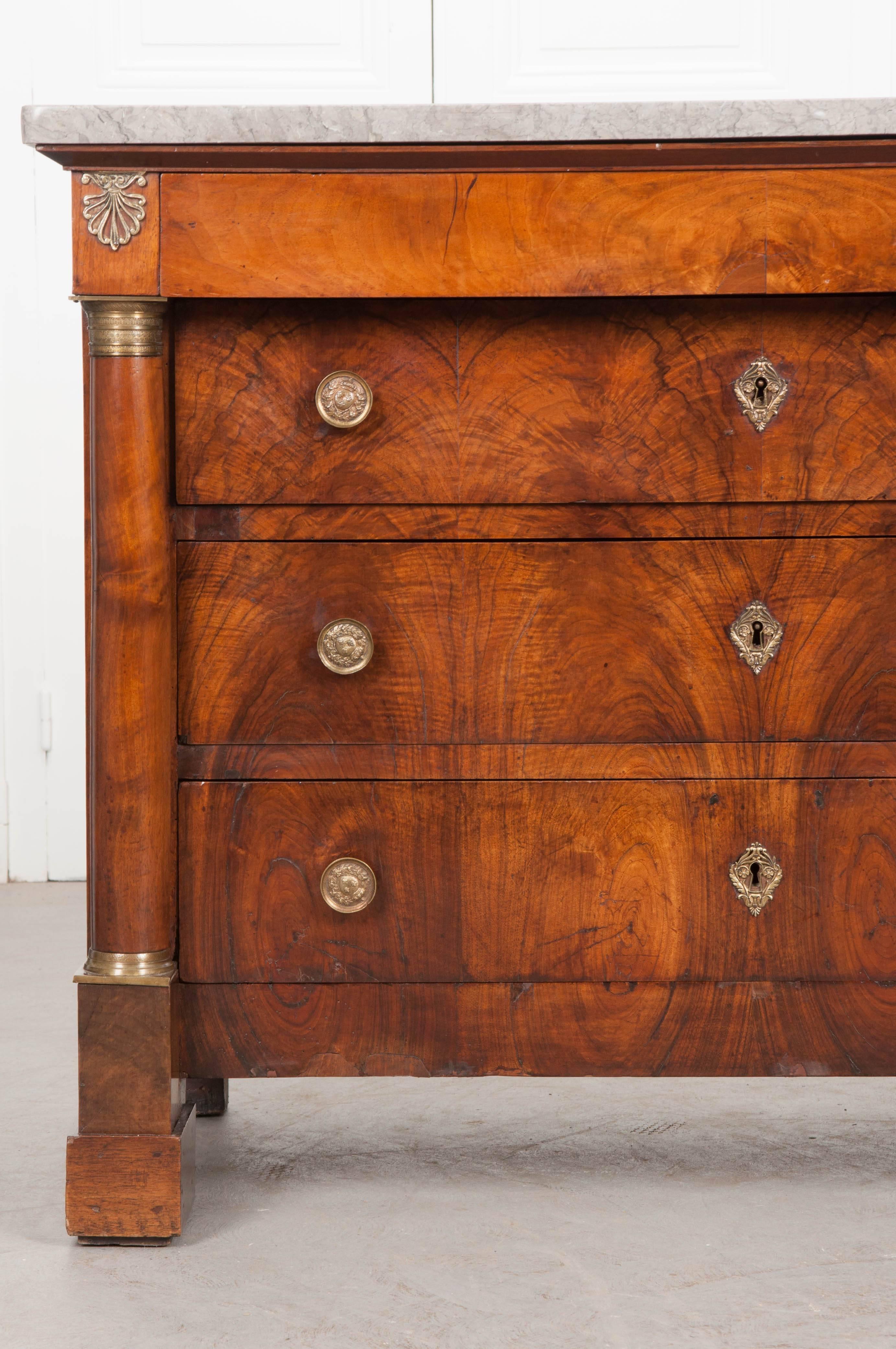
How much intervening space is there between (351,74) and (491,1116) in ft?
6.92

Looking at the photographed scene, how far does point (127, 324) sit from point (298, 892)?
519 mm

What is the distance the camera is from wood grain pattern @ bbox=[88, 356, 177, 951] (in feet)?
3.89

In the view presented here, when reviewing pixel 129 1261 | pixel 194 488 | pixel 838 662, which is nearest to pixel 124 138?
pixel 194 488

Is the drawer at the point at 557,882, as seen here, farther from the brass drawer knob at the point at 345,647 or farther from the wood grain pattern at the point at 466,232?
the wood grain pattern at the point at 466,232

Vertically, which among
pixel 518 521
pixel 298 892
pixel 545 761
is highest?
pixel 518 521

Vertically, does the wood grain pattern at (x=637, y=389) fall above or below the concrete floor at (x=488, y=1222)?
above

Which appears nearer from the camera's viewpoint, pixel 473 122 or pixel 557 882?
pixel 473 122

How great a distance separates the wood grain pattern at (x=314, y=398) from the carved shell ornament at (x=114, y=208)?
77 millimetres

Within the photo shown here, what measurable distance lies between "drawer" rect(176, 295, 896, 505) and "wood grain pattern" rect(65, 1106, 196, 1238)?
58 cm

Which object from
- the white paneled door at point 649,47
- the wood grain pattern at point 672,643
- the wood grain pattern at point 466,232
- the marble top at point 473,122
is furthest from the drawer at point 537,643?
the white paneled door at point 649,47

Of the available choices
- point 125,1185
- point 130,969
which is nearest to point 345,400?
point 130,969

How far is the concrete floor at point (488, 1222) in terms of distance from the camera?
1.07 m

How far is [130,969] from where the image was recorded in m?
1.19

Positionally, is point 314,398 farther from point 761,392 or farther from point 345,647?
point 761,392
